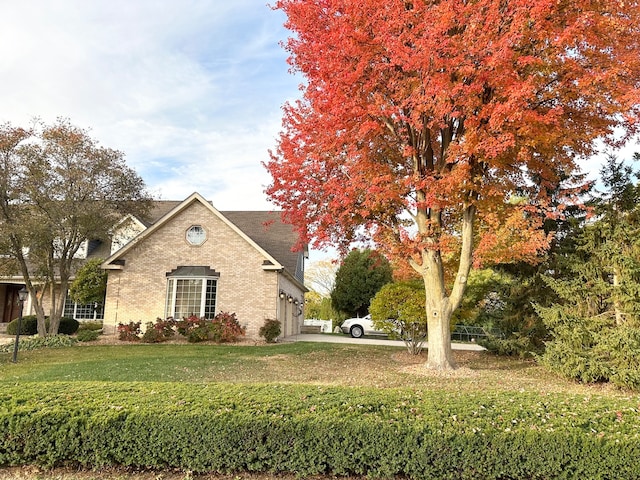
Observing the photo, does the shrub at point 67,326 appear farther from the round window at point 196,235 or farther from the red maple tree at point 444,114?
the red maple tree at point 444,114

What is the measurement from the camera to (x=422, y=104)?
9.18 meters

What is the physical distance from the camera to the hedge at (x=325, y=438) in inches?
159

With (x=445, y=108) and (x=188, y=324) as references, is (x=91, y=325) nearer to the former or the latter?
(x=188, y=324)

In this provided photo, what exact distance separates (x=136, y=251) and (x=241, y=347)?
702 cm

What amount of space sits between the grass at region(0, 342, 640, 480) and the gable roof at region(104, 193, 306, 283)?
524cm

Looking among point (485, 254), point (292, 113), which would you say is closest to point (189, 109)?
point (292, 113)

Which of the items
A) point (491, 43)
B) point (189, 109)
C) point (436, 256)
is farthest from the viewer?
point (189, 109)

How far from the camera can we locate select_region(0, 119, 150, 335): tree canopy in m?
15.7

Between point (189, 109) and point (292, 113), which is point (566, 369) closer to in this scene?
point (292, 113)

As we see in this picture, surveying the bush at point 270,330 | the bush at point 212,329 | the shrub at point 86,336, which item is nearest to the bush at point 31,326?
the shrub at point 86,336

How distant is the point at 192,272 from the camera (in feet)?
60.4

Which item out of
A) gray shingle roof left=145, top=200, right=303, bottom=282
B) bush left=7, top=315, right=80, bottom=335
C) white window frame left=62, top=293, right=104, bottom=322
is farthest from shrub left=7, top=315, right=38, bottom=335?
gray shingle roof left=145, top=200, right=303, bottom=282

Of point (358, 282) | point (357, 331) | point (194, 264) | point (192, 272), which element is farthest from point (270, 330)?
point (358, 282)

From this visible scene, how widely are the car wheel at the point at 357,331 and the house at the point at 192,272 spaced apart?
20.9ft
